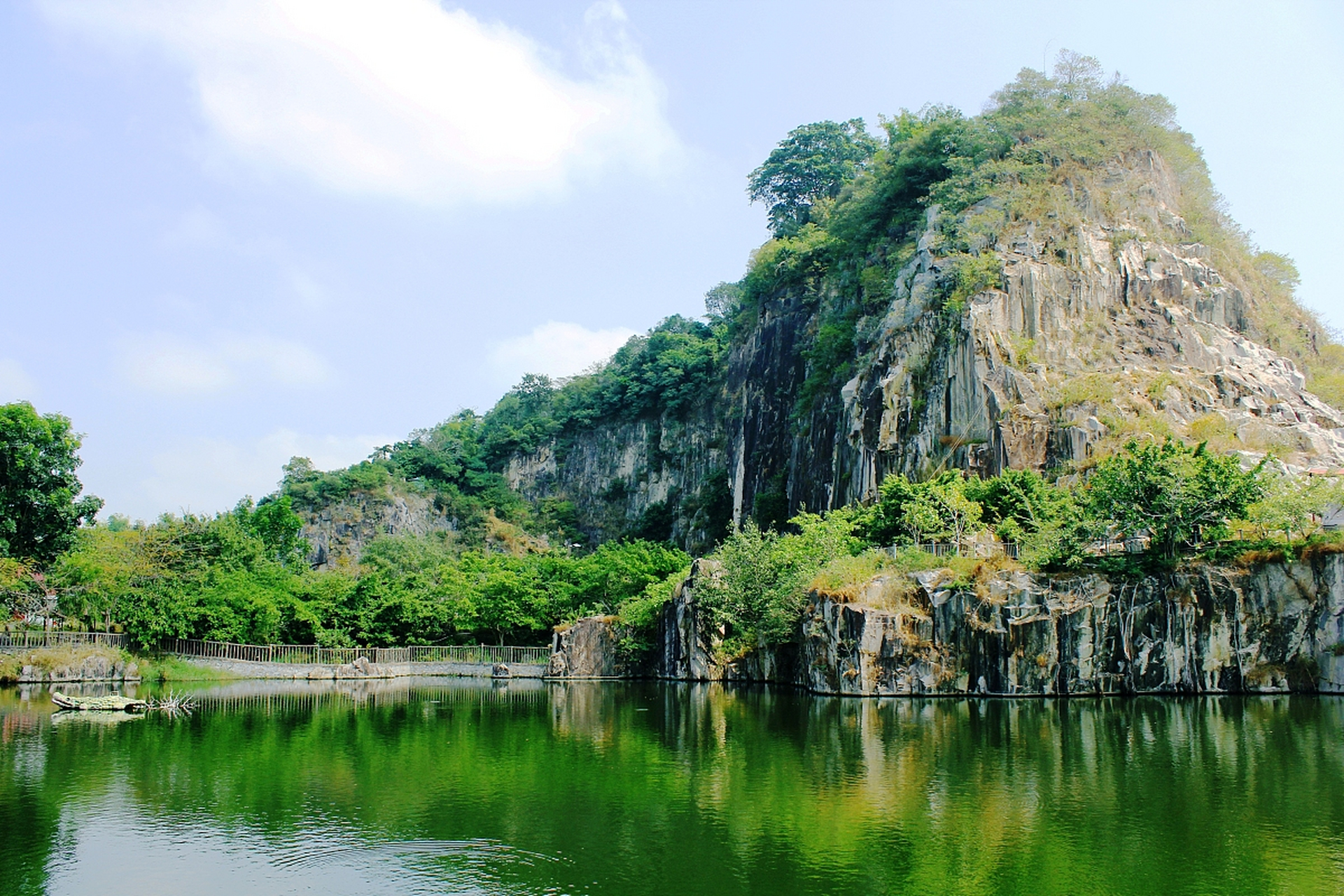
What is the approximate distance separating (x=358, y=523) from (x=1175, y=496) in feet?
203

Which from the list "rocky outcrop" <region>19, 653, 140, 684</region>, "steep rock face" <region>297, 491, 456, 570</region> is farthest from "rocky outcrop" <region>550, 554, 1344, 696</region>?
"steep rock face" <region>297, 491, 456, 570</region>

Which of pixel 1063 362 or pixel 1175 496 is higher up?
pixel 1063 362

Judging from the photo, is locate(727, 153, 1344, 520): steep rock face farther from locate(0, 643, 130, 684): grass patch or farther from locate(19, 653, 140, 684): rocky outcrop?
locate(0, 643, 130, 684): grass patch

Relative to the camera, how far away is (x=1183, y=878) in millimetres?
11492

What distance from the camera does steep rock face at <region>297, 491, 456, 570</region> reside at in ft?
254

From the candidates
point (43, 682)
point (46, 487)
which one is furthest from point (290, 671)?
point (46, 487)

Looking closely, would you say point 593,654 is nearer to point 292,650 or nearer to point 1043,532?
point 292,650

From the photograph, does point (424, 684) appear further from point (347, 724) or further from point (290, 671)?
point (347, 724)

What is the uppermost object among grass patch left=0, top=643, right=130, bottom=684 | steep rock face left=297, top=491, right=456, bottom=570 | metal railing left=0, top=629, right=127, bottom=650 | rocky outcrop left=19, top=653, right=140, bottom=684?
steep rock face left=297, top=491, right=456, bottom=570

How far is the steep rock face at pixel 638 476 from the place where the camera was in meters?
74.3

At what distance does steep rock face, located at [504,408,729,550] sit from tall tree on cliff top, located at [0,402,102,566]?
3913cm

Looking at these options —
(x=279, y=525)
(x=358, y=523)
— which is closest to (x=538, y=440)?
(x=358, y=523)

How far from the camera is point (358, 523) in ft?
256

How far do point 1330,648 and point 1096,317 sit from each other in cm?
2166
